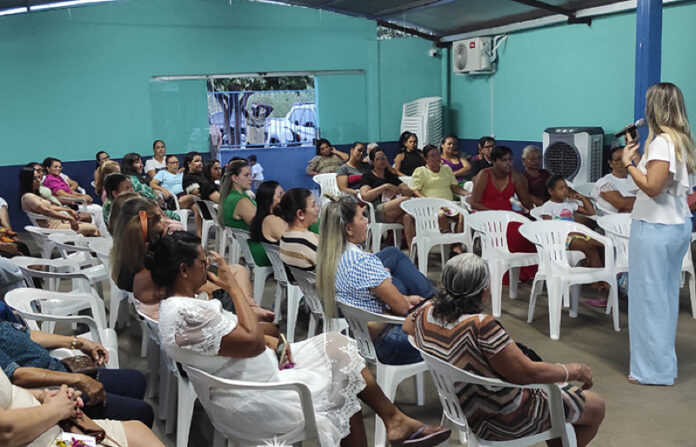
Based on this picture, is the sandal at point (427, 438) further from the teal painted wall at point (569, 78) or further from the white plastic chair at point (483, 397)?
the teal painted wall at point (569, 78)

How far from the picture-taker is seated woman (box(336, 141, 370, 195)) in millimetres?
7887

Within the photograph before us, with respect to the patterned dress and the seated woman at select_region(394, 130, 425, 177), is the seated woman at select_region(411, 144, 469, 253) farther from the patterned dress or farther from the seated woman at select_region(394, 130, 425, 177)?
the patterned dress

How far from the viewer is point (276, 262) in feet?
15.7

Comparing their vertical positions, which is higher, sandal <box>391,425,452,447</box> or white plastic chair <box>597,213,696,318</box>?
white plastic chair <box>597,213,696,318</box>

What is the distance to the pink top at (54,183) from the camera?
8688 mm

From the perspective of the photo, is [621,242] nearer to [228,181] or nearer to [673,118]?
[673,118]

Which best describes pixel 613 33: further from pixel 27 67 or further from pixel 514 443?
pixel 27 67

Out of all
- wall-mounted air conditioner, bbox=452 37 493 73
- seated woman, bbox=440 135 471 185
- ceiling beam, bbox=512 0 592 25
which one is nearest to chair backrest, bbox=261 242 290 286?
seated woman, bbox=440 135 471 185

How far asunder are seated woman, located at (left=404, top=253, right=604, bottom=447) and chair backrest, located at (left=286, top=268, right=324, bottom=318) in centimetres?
155

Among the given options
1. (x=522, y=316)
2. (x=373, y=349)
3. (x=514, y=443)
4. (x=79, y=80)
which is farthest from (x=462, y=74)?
(x=514, y=443)

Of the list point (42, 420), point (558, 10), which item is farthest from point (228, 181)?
point (558, 10)

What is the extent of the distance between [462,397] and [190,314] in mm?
977

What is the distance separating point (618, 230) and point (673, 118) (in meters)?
1.76

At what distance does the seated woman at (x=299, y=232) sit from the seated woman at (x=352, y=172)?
3.56 m
